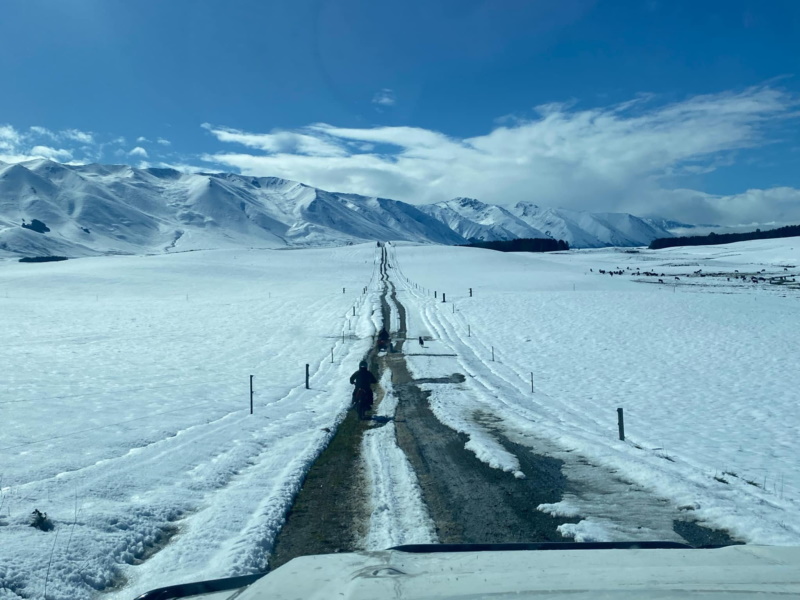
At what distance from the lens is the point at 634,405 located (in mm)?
16047

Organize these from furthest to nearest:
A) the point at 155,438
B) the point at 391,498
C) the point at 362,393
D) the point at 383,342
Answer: the point at 383,342 → the point at 362,393 → the point at 155,438 → the point at 391,498

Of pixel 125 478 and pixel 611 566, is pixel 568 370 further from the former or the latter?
pixel 611 566

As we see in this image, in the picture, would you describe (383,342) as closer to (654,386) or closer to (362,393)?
(362,393)

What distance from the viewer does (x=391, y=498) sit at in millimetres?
8328

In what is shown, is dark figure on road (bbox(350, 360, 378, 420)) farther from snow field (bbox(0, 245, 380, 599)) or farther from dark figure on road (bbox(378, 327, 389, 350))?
dark figure on road (bbox(378, 327, 389, 350))

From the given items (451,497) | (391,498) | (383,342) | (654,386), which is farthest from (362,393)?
(383,342)

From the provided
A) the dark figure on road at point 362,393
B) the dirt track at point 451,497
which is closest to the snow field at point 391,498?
the dirt track at point 451,497

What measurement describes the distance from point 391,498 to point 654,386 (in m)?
13.1

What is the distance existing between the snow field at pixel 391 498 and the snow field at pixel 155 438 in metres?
1.19

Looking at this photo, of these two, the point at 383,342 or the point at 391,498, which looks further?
the point at 383,342

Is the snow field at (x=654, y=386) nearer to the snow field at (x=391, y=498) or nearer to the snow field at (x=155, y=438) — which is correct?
the snow field at (x=391, y=498)

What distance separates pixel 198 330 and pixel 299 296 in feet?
66.2

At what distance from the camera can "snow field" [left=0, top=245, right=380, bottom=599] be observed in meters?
6.21

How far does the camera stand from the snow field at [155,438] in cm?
621
